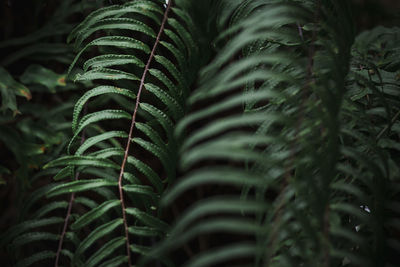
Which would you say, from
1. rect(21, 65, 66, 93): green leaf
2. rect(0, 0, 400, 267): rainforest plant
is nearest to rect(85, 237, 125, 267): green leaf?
rect(0, 0, 400, 267): rainforest plant

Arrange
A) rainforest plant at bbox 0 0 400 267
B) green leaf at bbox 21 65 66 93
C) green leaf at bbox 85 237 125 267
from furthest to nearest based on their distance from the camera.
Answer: green leaf at bbox 21 65 66 93
green leaf at bbox 85 237 125 267
rainforest plant at bbox 0 0 400 267

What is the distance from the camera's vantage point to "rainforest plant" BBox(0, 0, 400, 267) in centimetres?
38

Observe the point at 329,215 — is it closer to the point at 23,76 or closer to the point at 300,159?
the point at 300,159

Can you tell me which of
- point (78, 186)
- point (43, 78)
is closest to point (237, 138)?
point (78, 186)

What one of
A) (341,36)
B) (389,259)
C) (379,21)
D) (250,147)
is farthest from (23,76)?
(379,21)

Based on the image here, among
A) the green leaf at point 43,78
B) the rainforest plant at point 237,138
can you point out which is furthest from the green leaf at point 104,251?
the green leaf at point 43,78

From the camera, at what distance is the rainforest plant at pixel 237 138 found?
0.38 meters

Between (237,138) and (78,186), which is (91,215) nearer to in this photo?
(78,186)

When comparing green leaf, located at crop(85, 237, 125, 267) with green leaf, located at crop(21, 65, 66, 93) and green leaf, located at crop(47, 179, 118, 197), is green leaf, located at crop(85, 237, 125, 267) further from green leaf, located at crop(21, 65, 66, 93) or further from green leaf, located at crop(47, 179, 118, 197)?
green leaf, located at crop(21, 65, 66, 93)

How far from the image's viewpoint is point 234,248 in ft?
1.08

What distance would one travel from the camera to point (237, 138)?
354mm

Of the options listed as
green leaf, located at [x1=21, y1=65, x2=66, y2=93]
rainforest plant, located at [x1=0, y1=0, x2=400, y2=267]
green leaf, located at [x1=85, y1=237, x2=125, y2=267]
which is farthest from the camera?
green leaf, located at [x1=21, y1=65, x2=66, y2=93]

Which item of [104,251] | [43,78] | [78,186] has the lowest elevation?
[104,251]

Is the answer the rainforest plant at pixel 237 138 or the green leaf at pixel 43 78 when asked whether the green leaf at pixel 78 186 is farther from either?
the green leaf at pixel 43 78
